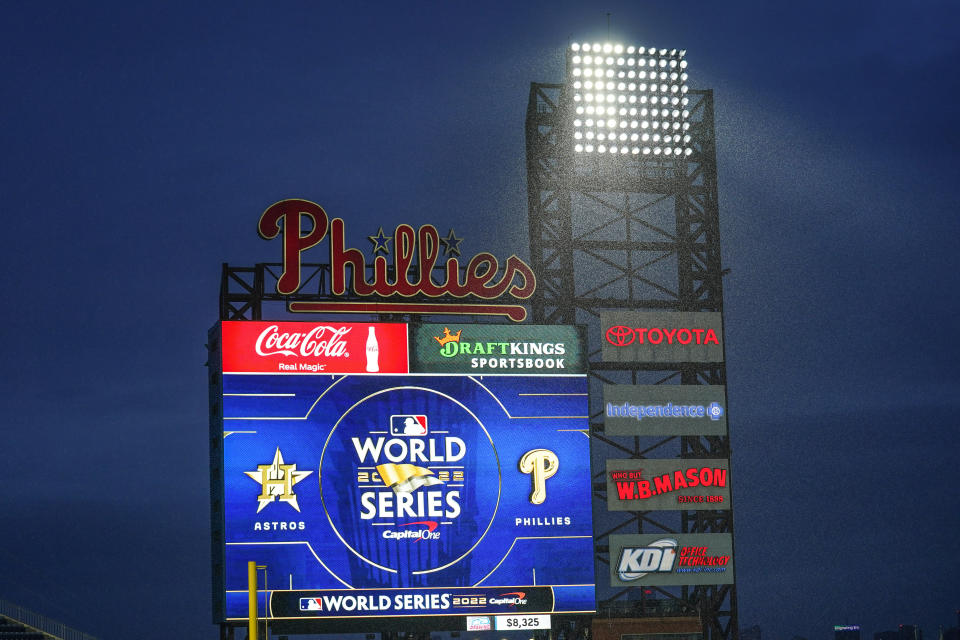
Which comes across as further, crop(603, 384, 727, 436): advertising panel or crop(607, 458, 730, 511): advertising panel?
crop(603, 384, 727, 436): advertising panel

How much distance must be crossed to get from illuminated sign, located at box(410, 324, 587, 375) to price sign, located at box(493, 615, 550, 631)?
5.60 meters

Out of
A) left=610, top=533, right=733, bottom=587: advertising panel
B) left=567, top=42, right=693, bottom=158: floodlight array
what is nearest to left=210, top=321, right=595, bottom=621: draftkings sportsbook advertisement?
left=610, top=533, right=733, bottom=587: advertising panel

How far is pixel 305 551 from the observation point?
32.0m

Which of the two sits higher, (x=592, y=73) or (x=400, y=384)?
(x=592, y=73)

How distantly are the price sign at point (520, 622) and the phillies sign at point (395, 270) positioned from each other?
7.05 metres

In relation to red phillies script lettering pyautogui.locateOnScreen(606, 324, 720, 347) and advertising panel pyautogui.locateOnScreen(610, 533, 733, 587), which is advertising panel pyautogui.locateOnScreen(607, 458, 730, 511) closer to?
advertising panel pyautogui.locateOnScreen(610, 533, 733, 587)

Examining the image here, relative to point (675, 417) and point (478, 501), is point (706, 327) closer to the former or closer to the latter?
point (675, 417)

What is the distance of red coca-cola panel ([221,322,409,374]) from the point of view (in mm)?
32562

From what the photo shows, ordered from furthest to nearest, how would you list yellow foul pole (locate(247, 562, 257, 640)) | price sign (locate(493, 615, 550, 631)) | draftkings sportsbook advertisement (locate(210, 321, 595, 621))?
price sign (locate(493, 615, 550, 631))
draftkings sportsbook advertisement (locate(210, 321, 595, 621))
yellow foul pole (locate(247, 562, 257, 640))

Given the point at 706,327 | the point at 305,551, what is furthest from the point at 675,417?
the point at 305,551

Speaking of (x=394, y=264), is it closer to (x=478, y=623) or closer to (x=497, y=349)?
(x=497, y=349)

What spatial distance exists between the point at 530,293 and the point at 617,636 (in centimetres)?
847

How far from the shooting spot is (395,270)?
34.6m

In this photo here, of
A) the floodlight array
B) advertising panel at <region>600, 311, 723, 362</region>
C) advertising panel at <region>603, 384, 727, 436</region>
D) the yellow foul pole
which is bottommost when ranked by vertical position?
the yellow foul pole
